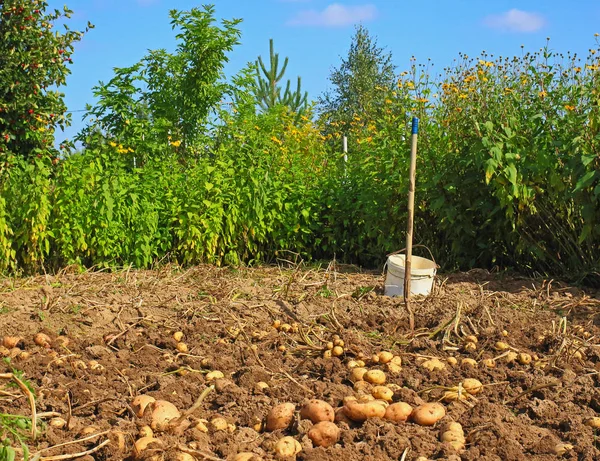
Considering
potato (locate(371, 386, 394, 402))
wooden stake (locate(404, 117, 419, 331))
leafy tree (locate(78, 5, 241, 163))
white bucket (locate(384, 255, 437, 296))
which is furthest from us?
leafy tree (locate(78, 5, 241, 163))

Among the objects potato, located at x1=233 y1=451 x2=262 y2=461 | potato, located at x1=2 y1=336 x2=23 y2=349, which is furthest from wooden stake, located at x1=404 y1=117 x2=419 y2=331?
potato, located at x1=2 y1=336 x2=23 y2=349

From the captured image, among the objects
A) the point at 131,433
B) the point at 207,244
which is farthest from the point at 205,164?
the point at 131,433

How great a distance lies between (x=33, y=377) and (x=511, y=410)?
2.20m

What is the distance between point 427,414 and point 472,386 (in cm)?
45

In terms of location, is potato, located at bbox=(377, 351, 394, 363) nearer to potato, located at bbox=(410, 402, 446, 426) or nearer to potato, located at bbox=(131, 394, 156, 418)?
potato, located at bbox=(410, 402, 446, 426)

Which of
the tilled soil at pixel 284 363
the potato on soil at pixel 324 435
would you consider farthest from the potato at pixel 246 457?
the potato on soil at pixel 324 435

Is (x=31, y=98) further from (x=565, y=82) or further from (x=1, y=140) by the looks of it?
(x=565, y=82)

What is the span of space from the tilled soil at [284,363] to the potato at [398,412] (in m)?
0.07

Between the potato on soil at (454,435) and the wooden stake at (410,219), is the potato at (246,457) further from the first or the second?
the wooden stake at (410,219)

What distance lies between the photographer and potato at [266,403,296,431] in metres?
2.71

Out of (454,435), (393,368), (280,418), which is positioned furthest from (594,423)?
(280,418)

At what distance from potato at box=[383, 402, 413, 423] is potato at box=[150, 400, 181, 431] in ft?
2.76

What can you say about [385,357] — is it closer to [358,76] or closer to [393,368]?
[393,368]

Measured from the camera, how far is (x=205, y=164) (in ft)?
21.5
